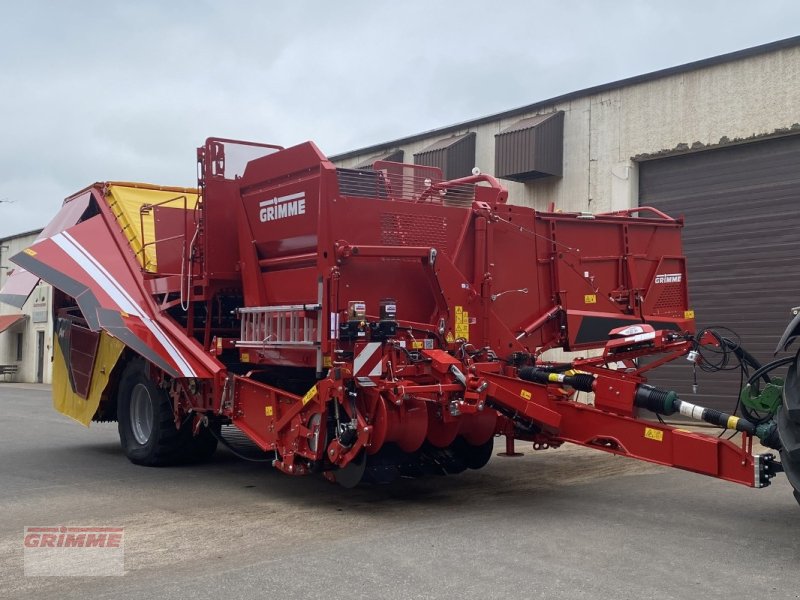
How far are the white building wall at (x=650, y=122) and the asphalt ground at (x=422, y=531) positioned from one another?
5764 millimetres

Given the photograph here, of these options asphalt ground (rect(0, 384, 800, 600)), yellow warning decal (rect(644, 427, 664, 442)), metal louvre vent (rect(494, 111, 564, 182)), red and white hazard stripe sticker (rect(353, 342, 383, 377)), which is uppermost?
metal louvre vent (rect(494, 111, 564, 182))

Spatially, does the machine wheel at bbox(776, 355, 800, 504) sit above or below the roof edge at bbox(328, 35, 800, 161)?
below

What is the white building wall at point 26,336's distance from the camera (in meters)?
32.1

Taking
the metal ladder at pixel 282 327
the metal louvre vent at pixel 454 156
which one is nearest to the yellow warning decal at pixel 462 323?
the metal ladder at pixel 282 327

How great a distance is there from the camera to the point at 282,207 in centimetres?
735

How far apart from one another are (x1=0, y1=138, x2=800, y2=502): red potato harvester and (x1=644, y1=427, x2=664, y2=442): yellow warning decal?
2 centimetres

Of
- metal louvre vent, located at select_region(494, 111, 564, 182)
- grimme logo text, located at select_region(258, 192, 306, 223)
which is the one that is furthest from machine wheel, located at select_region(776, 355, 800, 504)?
metal louvre vent, located at select_region(494, 111, 564, 182)

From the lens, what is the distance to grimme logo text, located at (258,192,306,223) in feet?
23.3

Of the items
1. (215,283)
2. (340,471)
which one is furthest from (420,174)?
(340,471)

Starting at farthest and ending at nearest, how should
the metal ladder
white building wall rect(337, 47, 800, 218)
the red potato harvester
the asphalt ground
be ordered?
white building wall rect(337, 47, 800, 218), the metal ladder, the red potato harvester, the asphalt ground

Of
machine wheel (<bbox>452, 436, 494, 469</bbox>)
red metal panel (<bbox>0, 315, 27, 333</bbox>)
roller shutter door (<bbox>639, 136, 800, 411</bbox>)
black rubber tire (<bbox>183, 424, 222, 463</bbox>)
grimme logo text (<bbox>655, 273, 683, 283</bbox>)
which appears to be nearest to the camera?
Answer: machine wheel (<bbox>452, 436, 494, 469</bbox>)

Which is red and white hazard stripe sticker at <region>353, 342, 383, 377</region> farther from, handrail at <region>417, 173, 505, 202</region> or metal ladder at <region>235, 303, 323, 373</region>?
handrail at <region>417, 173, 505, 202</region>

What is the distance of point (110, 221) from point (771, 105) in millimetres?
9095

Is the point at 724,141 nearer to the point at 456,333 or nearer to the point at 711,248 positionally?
the point at 711,248
